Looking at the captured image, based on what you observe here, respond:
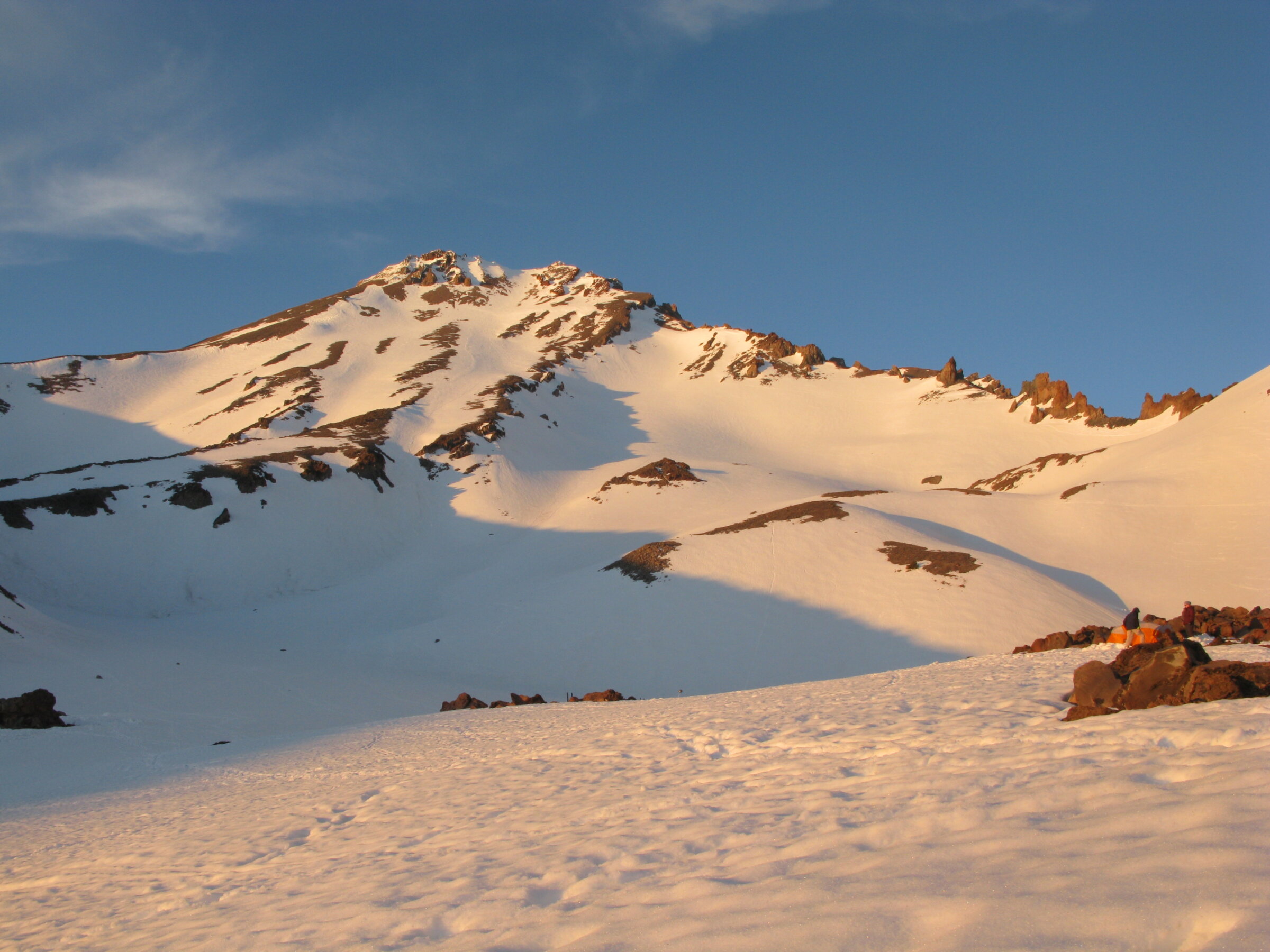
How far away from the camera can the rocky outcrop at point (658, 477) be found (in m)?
54.6

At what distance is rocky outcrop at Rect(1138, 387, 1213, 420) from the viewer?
5775 centimetres

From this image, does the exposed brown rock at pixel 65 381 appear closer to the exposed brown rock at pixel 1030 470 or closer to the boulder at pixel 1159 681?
the exposed brown rock at pixel 1030 470

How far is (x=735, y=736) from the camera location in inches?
395

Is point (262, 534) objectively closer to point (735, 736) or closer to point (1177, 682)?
point (735, 736)

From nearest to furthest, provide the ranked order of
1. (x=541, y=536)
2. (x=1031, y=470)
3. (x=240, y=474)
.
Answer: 1. (x=240, y=474)
2. (x=541, y=536)
3. (x=1031, y=470)

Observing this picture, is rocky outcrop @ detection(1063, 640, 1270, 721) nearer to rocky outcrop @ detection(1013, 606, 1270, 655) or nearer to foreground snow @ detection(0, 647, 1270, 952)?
foreground snow @ detection(0, 647, 1270, 952)

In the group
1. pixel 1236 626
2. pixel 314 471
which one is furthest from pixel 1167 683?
pixel 314 471

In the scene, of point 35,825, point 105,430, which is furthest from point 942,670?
point 105,430

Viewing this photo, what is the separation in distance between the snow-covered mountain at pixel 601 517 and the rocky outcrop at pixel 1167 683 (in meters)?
16.6

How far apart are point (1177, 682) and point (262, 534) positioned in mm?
46620

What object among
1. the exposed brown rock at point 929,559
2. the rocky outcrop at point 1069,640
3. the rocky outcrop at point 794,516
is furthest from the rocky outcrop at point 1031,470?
the rocky outcrop at point 1069,640

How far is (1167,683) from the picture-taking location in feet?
28.3

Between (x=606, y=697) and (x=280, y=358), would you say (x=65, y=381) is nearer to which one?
(x=280, y=358)

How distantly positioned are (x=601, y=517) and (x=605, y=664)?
877 inches
